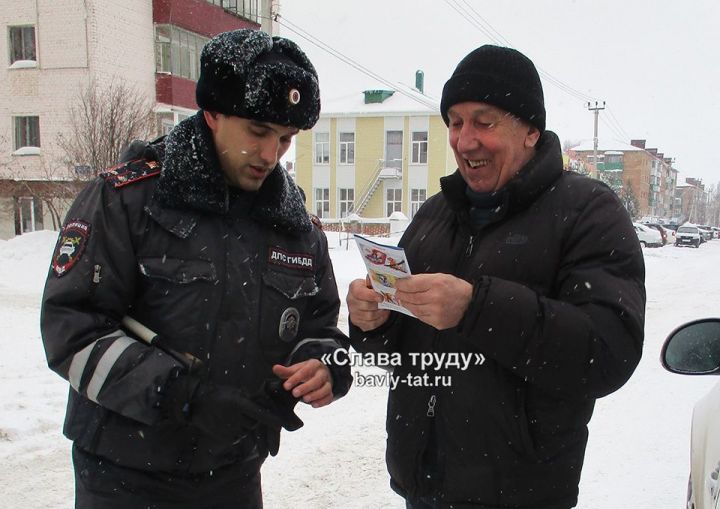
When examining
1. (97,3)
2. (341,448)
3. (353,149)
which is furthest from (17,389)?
(353,149)

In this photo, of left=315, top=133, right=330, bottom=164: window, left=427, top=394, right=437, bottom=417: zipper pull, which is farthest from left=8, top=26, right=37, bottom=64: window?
left=427, top=394, right=437, bottom=417: zipper pull

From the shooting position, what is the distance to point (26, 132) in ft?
69.2

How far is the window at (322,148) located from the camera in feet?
120

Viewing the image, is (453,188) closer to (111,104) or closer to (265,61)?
(265,61)

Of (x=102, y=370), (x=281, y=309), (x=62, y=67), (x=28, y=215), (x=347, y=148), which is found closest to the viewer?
(x=102, y=370)

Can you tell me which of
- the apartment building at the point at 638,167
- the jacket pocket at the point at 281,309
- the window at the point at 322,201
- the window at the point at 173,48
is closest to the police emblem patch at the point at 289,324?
the jacket pocket at the point at 281,309

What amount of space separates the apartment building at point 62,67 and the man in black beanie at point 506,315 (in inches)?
738

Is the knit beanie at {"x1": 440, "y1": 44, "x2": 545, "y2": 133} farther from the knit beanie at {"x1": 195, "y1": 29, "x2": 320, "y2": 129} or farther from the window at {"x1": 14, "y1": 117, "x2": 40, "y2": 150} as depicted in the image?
the window at {"x1": 14, "y1": 117, "x2": 40, "y2": 150}

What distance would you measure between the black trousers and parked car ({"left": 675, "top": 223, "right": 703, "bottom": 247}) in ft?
133

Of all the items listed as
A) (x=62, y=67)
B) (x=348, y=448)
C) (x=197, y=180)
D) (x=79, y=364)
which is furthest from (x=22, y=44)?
(x=79, y=364)

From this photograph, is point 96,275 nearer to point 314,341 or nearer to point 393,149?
point 314,341

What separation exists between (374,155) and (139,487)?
34.6 m

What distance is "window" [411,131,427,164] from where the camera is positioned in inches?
1364

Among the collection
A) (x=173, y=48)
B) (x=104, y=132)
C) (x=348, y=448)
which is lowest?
(x=348, y=448)
